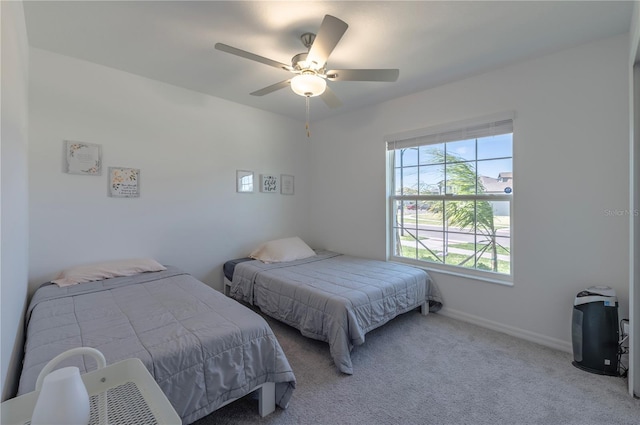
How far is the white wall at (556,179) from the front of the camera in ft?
7.14

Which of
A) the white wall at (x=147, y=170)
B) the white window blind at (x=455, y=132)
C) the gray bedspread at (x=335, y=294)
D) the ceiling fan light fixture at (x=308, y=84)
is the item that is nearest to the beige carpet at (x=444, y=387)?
the gray bedspread at (x=335, y=294)

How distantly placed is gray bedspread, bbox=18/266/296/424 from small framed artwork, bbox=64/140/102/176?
1096mm

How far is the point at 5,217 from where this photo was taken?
133 centimetres

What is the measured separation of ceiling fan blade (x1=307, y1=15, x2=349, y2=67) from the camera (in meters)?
1.59

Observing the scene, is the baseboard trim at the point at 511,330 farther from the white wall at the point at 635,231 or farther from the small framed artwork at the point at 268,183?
the small framed artwork at the point at 268,183

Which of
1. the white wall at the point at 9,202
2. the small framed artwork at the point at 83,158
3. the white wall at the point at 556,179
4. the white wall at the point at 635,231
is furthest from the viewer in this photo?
the small framed artwork at the point at 83,158

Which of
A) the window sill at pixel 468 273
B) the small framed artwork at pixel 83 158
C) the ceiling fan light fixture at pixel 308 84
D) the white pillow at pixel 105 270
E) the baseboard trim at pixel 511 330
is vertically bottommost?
the baseboard trim at pixel 511 330

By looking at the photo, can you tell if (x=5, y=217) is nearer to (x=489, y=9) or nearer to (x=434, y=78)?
(x=489, y=9)

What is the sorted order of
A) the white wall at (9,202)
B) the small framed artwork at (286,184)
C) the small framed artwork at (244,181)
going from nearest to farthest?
the white wall at (9,202), the small framed artwork at (244,181), the small framed artwork at (286,184)

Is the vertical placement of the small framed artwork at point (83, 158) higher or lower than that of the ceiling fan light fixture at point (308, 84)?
lower

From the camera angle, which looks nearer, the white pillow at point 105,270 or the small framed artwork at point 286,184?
the white pillow at point 105,270

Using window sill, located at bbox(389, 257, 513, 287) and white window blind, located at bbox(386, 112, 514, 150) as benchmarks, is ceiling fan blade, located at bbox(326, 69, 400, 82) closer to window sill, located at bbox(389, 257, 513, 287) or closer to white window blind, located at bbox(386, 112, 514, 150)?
white window blind, located at bbox(386, 112, 514, 150)

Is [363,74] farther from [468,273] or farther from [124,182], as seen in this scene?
[124,182]

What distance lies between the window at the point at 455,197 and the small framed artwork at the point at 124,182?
2865 mm
